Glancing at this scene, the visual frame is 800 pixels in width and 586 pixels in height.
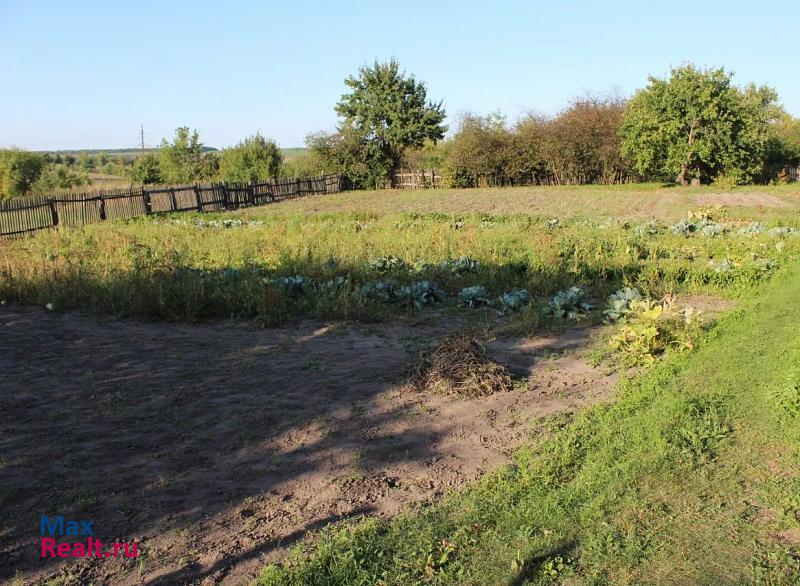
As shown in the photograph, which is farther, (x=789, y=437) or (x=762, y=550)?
(x=789, y=437)

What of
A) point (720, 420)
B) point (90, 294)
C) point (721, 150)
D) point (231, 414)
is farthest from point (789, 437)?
point (721, 150)

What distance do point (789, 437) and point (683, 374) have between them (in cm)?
132

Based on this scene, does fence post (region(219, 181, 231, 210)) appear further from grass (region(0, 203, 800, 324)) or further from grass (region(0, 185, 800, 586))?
grass (region(0, 185, 800, 586))

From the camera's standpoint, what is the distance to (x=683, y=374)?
Result: 526 cm

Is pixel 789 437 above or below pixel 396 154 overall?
below

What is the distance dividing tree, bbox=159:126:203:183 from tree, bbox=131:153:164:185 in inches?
17.5

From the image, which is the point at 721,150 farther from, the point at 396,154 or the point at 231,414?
the point at 231,414

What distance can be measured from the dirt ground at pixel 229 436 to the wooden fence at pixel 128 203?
14.1 meters

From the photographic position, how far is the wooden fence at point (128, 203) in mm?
18703

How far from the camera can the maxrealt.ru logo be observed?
121 inches

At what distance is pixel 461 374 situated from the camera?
512cm

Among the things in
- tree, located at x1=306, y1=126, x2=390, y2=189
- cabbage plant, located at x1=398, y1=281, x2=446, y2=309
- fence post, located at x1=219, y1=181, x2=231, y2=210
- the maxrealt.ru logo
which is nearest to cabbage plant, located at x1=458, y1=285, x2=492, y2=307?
cabbage plant, located at x1=398, y1=281, x2=446, y2=309

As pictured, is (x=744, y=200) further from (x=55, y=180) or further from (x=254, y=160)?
(x=55, y=180)

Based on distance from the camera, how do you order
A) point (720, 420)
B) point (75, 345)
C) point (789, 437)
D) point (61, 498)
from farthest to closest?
point (75, 345) → point (720, 420) → point (789, 437) → point (61, 498)
